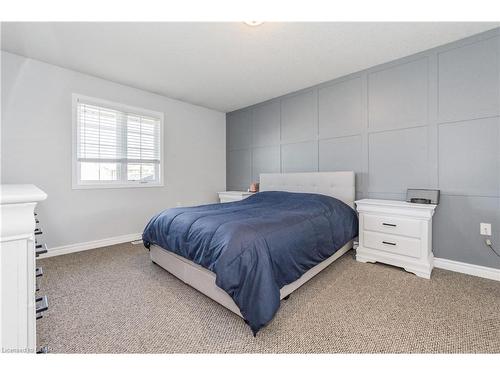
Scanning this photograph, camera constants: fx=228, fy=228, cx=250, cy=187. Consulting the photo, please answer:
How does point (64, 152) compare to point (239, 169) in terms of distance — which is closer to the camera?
point (64, 152)

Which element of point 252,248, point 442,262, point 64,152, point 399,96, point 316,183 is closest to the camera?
point 252,248

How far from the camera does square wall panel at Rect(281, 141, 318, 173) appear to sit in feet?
11.6

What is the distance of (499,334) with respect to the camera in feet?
4.69

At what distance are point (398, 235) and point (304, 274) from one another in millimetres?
1208

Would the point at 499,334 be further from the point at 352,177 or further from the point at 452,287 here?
the point at 352,177

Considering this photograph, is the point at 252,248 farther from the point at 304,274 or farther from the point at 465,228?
the point at 465,228

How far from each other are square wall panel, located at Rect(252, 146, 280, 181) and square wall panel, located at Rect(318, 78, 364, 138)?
884 millimetres

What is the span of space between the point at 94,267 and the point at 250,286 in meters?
2.04

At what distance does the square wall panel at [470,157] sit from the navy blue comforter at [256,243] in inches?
45.7

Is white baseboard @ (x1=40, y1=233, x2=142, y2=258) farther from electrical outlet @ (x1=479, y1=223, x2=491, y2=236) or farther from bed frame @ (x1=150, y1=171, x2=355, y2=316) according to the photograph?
electrical outlet @ (x1=479, y1=223, x2=491, y2=236)

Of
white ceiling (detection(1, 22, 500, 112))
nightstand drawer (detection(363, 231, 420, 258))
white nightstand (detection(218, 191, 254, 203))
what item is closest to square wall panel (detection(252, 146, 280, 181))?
white nightstand (detection(218, 191, 254, 203))

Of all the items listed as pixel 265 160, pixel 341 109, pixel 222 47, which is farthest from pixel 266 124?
pixel 222 47

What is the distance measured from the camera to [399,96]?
2.73 meters
